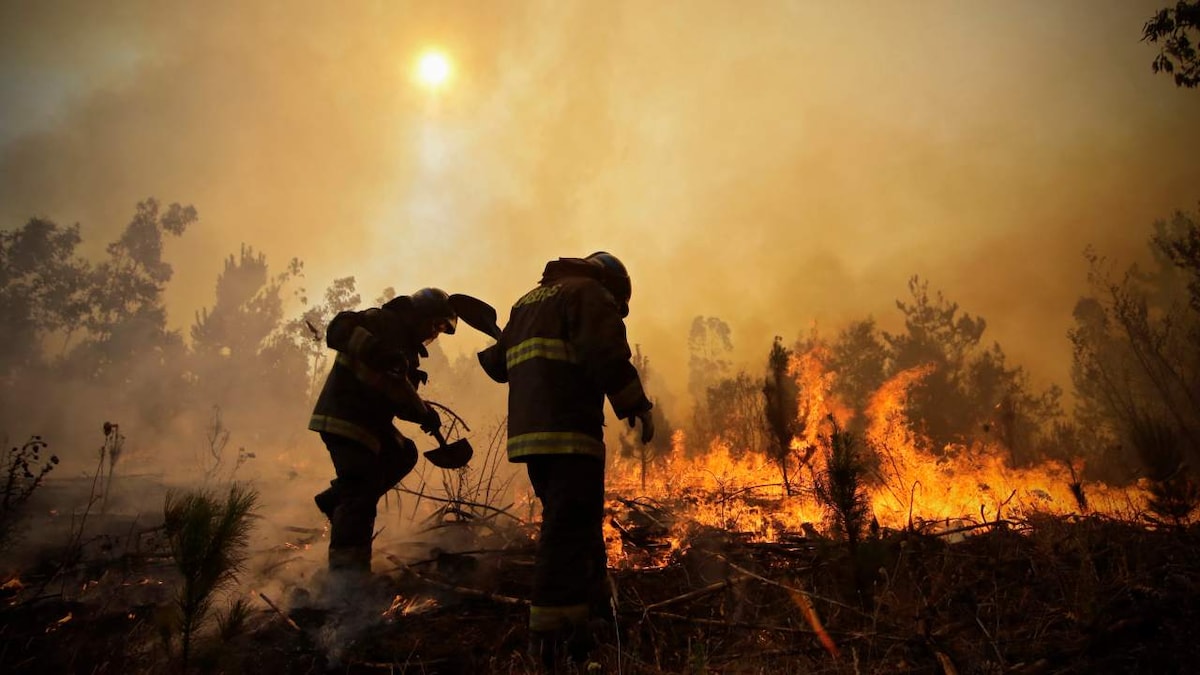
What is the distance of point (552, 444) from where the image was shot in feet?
9.77

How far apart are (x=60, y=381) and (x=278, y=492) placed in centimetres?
2981

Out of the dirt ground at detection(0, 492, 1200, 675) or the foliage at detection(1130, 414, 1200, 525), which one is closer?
the dirt ground at detection(0, 492, 1200, 675)

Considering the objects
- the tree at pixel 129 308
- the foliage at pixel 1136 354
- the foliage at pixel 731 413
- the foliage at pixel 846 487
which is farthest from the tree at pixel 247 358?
the foliage at pixel 1136 354

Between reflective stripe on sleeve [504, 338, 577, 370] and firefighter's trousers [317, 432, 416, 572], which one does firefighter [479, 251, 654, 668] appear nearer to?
reflective stripe on sleeve [504, 338, 577, 370]

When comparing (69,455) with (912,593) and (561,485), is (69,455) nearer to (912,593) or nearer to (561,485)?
(561,485)

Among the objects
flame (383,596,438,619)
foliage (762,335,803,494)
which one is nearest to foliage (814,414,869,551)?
flame (383,596,438,619)

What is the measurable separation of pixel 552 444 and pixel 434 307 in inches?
95.2

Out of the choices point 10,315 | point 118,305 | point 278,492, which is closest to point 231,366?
point 118,305

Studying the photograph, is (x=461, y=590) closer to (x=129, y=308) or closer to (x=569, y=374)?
(x=569, y=374)

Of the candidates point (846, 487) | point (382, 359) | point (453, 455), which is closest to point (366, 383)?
point (382, 359)

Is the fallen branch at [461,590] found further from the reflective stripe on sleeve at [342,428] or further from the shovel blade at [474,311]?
the shovel blade at [474,311]

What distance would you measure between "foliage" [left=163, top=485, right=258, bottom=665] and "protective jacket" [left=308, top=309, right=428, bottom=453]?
1.79m

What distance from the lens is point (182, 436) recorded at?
25891mm

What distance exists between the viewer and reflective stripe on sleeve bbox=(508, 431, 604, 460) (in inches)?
116
